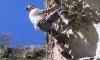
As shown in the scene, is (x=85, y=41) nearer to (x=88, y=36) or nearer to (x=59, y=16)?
(x=88, y=36)

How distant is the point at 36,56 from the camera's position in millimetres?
21656

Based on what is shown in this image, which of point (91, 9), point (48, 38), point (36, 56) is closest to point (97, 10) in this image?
point (91, 9)

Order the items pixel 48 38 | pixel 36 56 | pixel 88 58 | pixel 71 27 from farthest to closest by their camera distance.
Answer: pixel 36 56
pixel 48 38
pixel 71 27
pixel 88 58

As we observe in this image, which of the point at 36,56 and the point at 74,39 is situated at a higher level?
the point at 36,56

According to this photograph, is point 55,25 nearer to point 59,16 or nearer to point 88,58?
point 59,16

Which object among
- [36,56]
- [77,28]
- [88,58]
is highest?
[36,56]

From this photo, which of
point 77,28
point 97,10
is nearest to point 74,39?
point 77,28

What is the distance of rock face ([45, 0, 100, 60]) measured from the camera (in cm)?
1130

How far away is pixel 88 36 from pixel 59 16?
920 millimetres

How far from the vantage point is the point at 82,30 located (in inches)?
459

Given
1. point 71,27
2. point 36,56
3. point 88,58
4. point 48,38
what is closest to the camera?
point 88,58

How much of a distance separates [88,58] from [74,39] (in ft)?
3.22

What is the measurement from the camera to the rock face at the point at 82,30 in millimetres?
11297

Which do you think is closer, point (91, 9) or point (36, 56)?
point (91, 9)
